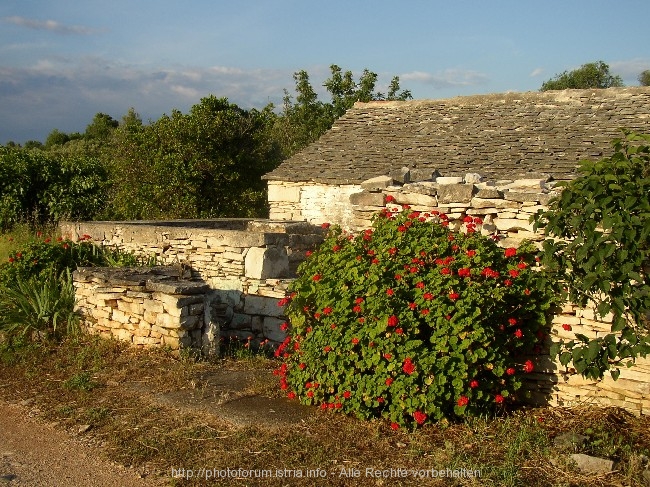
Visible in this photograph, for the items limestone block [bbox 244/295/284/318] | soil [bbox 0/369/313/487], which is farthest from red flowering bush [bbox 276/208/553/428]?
limestone block [bbox 244/295/284/318]

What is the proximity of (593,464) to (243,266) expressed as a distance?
5352mm

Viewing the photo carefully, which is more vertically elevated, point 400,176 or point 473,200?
point 400,176

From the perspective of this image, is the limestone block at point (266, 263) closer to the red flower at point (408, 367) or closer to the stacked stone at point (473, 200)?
the stacked stone at point (473, 200)

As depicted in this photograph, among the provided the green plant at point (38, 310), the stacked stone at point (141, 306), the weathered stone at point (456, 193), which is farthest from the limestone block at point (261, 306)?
the weathered stone at point (456, 193)

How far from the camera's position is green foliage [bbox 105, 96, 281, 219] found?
16859mm

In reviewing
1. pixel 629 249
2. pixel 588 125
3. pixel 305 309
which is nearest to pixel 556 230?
pixel 629 249

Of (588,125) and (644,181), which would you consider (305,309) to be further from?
(588,125)

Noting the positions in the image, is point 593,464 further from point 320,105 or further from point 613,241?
point 320,105

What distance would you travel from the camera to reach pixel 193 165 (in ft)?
55.0

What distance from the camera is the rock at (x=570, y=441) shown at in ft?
15.5

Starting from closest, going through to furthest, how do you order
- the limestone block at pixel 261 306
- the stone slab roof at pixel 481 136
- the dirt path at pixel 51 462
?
the dirt path at pixel 51 462 < the limestone block at pixel 261 306 < the stone slab roof at pixel 481 136

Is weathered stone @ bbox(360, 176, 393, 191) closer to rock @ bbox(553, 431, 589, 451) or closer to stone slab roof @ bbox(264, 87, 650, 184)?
rock @ bbox(553, 431, 589, 451)

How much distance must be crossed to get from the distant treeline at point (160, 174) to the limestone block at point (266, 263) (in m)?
8.54

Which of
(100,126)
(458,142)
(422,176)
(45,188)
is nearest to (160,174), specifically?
(45,188)
